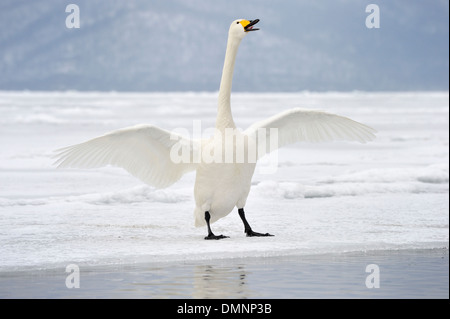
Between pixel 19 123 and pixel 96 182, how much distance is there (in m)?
15.2

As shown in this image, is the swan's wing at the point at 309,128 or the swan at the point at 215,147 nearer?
the swan at the point at 215,147

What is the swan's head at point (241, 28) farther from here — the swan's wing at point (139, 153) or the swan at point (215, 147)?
the swan's wing at point (139, 153)

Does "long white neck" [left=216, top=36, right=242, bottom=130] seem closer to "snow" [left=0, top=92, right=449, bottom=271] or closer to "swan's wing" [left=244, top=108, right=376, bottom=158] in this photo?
"swan's wing" [left=244, top=108, right=376, bottom=158]

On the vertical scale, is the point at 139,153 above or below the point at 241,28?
below

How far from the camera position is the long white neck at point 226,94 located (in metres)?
7.36

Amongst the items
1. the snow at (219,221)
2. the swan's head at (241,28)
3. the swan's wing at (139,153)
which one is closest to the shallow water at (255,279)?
the snow at (219,221)

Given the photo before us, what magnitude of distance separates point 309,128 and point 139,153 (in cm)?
180

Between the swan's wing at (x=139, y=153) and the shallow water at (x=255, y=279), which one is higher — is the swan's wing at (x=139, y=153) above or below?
above

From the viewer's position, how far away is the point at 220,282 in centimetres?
571

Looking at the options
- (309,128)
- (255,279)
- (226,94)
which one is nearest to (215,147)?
(226,94)

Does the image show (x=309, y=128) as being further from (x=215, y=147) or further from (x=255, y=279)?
(x=255, y=279)

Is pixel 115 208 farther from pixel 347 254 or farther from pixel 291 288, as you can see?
pixel 291 288

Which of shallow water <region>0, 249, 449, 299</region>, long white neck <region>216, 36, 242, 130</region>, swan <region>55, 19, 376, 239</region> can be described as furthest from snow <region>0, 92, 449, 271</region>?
long white neck <region>216, 36, 242, 130</region>

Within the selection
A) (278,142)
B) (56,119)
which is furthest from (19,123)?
(278,142)
